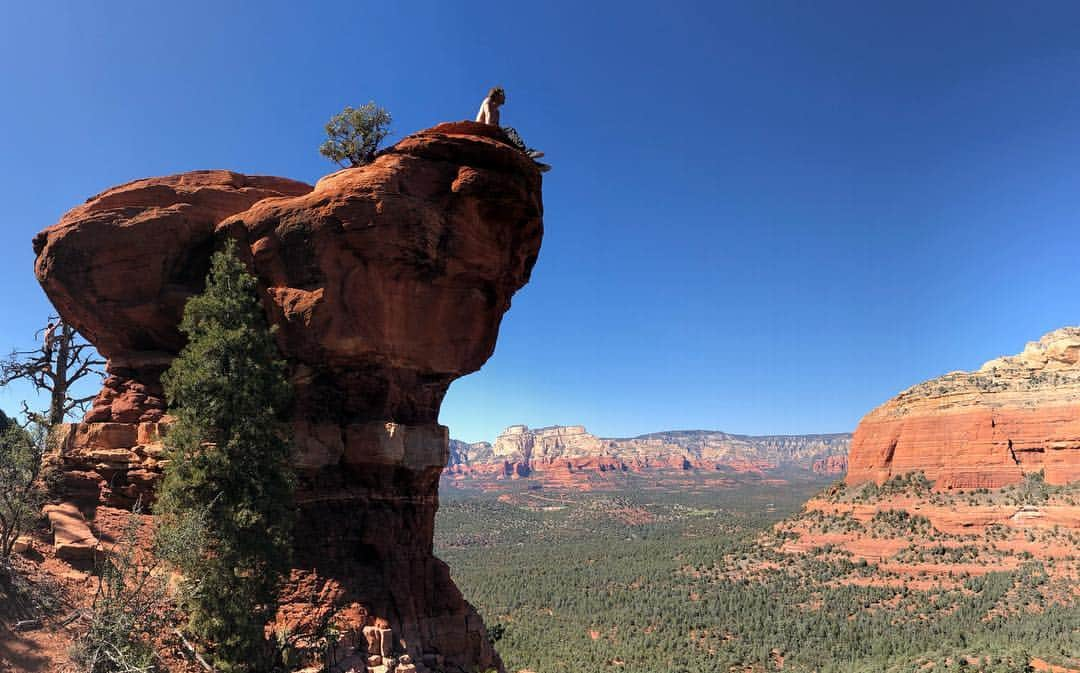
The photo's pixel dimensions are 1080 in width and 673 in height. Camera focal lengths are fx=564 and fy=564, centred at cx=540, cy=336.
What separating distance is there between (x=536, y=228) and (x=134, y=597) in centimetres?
1535

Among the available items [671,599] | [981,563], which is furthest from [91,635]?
[981,563]

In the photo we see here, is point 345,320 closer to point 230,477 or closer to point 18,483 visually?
point 230,477

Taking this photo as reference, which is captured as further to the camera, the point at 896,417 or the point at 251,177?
the point at 896,417

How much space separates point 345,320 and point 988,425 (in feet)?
223

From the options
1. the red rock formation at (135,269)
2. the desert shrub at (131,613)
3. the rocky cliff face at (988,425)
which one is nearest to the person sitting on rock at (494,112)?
the red rock formation at (135,269)

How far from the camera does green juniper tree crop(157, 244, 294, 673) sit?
13.5 metres

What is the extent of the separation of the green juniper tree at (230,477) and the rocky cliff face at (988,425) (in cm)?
6702

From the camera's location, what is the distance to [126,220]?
18.0m

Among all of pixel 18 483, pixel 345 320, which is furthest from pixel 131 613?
pixel 345 320

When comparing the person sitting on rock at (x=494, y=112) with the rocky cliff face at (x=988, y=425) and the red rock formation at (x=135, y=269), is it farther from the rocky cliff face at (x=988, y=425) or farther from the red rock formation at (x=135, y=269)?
A: the rocky cliff face at (x=988, y=425)

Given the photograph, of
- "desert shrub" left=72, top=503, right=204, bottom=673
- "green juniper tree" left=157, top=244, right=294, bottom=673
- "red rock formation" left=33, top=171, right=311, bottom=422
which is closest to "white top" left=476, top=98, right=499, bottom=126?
"red rock formation" left=33, top=171, right=311, bottom=422

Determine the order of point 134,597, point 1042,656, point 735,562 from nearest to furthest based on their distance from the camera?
1. point 134,597
2. point 1042,656
3. point 735,562

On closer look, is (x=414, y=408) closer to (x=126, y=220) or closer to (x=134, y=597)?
(x=134, y=597)

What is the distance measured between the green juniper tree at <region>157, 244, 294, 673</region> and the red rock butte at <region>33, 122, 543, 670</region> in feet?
5.70
